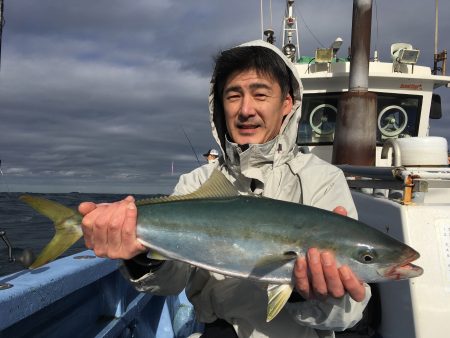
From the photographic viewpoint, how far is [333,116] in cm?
1045

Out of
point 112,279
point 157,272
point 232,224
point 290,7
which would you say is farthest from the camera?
point 290,7

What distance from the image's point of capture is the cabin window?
10.2 metres

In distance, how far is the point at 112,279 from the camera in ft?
16.6

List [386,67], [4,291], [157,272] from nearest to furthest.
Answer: [157,272] < [4,291] < [386,67]

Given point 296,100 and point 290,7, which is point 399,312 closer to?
point 296,100

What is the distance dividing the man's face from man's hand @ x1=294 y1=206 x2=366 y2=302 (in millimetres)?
1223

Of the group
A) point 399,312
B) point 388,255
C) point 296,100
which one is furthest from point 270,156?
point 399,312

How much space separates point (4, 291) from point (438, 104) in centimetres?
1045

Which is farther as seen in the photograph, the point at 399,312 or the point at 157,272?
the point at 399,312

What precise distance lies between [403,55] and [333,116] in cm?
217

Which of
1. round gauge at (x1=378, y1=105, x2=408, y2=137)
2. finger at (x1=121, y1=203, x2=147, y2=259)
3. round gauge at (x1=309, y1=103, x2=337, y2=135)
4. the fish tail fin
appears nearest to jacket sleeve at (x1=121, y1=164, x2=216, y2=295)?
finger at (x1=121, y1=203, x2=147, y2=259)

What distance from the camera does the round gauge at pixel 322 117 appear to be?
10.4 meters

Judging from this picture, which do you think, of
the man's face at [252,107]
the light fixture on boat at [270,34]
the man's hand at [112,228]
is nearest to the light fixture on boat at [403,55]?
the light fixture on boat at [270,34]

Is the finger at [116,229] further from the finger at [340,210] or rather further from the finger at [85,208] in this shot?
the finger at [340,210]
